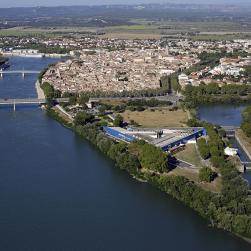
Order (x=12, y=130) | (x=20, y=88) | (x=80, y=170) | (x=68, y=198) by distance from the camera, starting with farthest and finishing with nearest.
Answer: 1. (x=20, y=88)
2. (x=12, y=130)
3. (x=80, y=170)
4. (x=68, y=198)

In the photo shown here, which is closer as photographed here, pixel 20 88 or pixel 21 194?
pixel 21 194

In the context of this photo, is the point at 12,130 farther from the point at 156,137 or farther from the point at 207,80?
the point at 207,80

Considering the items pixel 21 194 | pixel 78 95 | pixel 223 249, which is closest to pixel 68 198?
pixel 21 194

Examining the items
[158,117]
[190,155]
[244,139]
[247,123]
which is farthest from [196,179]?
[158,117]

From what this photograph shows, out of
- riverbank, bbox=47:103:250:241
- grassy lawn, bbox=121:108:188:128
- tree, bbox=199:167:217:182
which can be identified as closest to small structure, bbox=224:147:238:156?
tree, bbox=199:167:217:182

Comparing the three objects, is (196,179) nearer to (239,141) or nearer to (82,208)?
(82,208)
